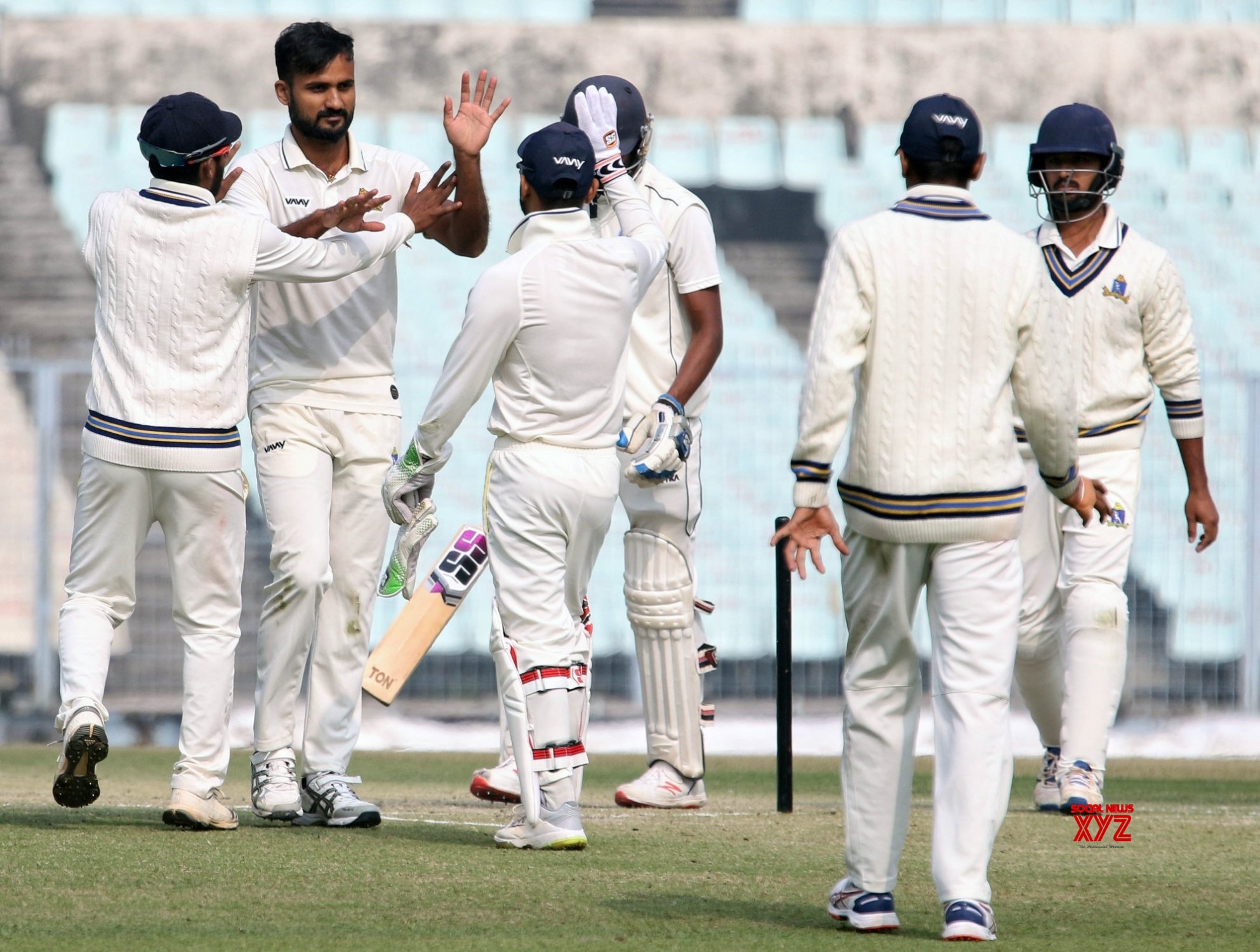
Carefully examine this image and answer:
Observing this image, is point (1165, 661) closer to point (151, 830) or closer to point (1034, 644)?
point (1034, 644)

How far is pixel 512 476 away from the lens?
4.18 m

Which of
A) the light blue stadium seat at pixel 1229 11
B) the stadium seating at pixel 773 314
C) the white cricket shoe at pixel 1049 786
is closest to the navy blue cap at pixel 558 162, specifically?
the white cricket shoe at pixel 1049 786

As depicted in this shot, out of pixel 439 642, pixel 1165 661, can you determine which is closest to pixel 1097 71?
pixel 1165 661

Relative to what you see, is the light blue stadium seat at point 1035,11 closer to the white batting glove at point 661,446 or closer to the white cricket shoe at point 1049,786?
the white cricket shoe at point 1049,786

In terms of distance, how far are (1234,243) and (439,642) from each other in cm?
703

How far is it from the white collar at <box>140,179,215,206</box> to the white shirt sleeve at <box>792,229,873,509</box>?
1.73m

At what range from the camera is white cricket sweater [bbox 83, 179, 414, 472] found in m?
4.33

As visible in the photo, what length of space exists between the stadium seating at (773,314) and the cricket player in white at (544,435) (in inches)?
213

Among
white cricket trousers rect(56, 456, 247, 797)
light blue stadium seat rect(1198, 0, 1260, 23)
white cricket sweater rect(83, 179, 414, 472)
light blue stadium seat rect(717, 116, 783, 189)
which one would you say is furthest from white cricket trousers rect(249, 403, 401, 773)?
light blue stadium seat rect(1198, 0, 1260, 23)

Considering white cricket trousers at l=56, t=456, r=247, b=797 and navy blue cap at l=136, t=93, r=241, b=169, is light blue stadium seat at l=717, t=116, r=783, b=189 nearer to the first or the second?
navy blue cap at l=136, t=93, r=241, b=169

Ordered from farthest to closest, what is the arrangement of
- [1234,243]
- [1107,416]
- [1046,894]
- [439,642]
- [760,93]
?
[760,93], [1234,243], [439,642], [1107,416], [1046,894]

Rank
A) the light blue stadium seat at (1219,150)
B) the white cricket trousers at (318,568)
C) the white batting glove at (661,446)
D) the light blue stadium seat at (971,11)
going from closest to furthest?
the white cricket trousers at (318,568) < the white batting glove at (661,446) < the light blue stadium seat at (1219,150) < the light blue stadium seat at (971,11)

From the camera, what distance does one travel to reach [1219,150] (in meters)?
14.1

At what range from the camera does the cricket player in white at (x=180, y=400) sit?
433cm
